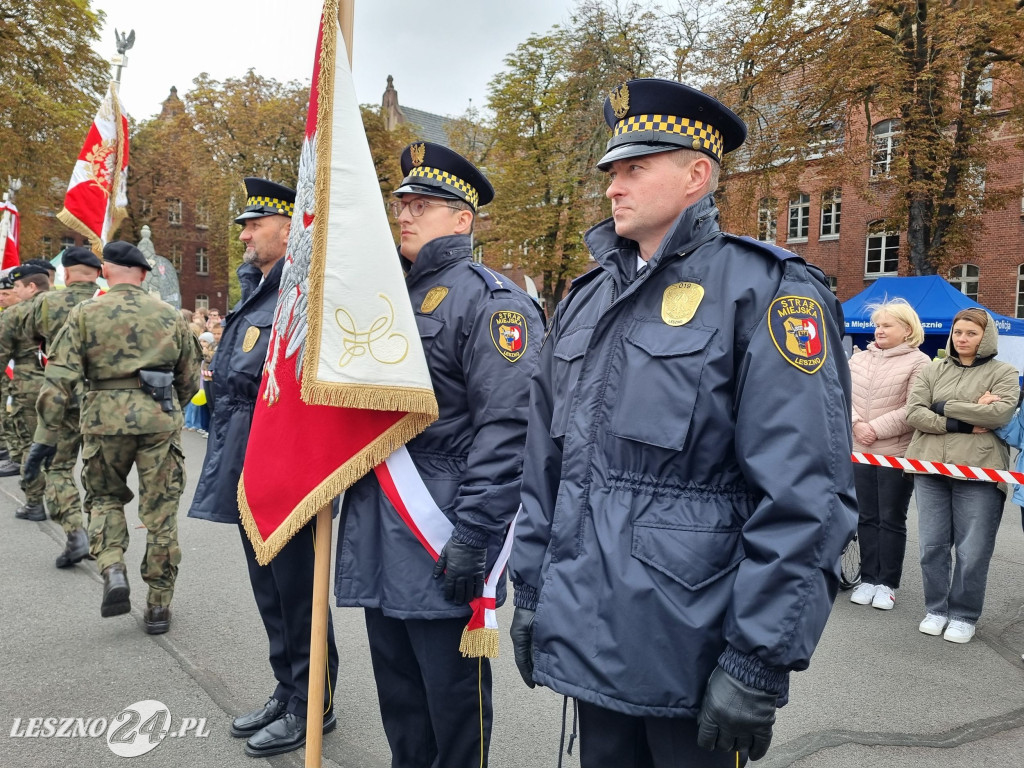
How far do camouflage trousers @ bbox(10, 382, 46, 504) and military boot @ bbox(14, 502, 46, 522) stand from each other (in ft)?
0.15

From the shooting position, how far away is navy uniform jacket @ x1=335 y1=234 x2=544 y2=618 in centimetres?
266

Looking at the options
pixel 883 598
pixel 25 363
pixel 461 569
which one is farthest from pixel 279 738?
pixel 25 363

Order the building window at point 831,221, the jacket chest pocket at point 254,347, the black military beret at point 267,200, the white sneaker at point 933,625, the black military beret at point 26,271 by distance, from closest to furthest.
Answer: the jacket chest pocket at point 254,347, the black military beret at point 267,200, the white sneaker at point 933,625, the black military beret at point 26,271, the building window at point 831,221

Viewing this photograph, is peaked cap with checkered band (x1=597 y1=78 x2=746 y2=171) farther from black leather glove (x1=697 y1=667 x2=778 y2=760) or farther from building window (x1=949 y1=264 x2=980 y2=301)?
building window (x1=949 y1=264 x2=980 y2=301)

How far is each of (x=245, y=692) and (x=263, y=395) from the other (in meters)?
1.74

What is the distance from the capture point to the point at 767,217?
2256 centimetres

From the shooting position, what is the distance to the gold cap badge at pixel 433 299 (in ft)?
9.57

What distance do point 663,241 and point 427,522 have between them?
1287 mm

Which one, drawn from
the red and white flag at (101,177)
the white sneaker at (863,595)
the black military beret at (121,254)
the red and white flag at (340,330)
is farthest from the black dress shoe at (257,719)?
the red and white flag at (101,177)

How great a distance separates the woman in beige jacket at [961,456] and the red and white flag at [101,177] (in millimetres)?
7284

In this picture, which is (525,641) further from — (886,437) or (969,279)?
(969,279)

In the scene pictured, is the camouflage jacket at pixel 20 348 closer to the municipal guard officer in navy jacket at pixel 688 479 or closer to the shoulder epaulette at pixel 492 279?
the shoulder epaulette at pixel 492 279
